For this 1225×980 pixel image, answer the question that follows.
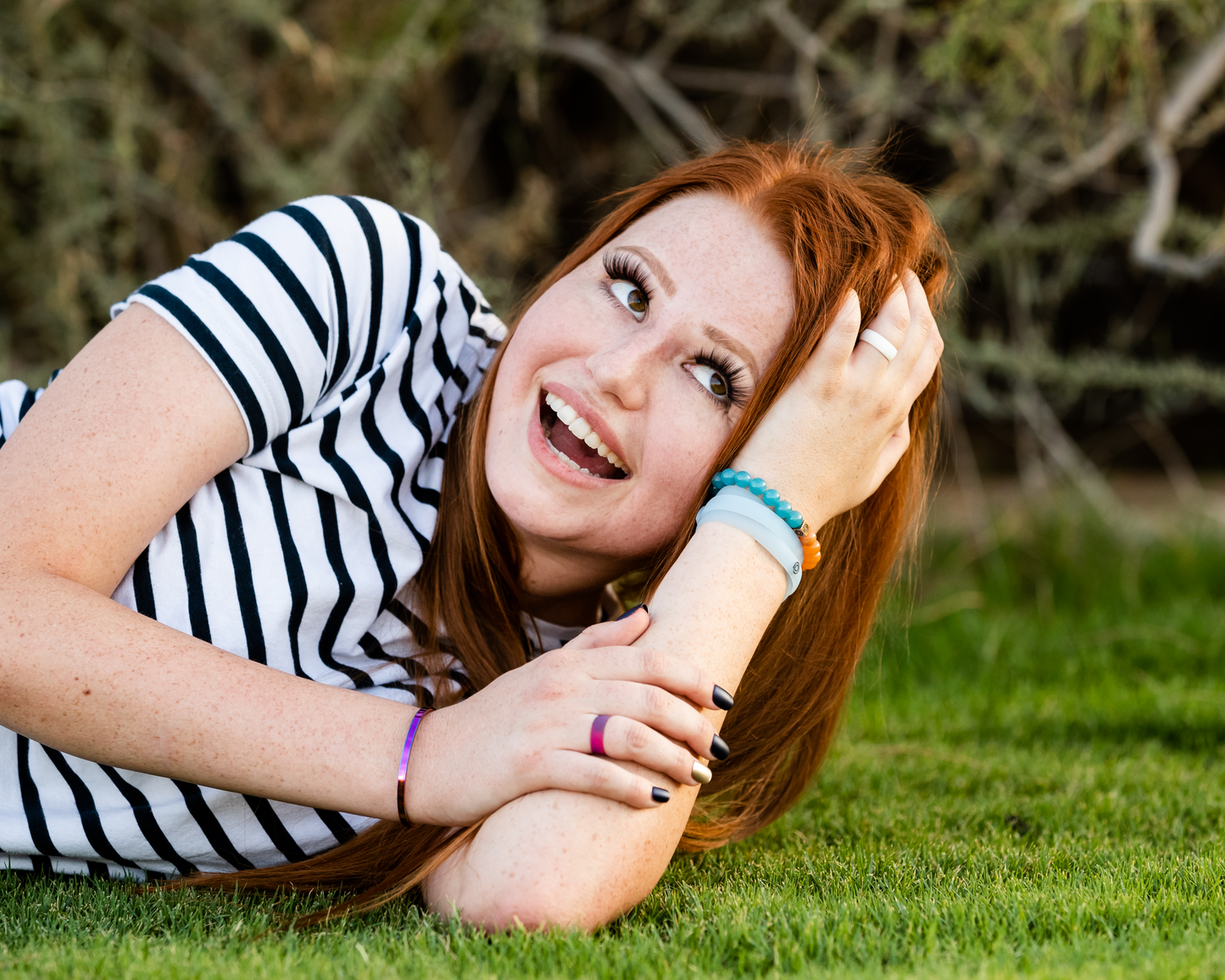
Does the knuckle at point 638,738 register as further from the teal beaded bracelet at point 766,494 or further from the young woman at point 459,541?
the teal beaded bracelet at point 766,494

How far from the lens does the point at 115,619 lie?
1.35m

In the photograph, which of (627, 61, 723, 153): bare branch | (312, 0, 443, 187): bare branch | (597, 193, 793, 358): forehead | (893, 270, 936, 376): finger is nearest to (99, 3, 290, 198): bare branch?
(312, 0, 443, 187): bare branch

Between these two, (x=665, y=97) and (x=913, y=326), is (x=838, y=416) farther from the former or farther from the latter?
(x=665, y=97)

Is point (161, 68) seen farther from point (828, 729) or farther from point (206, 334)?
point (828, 729)

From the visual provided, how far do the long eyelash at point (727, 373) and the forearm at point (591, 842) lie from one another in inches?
11.9

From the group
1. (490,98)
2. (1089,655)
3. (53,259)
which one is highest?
(490,98)

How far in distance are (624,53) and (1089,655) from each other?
290 cm

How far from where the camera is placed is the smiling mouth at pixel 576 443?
1632 millimetres

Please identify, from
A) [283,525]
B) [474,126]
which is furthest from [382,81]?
[283,525]

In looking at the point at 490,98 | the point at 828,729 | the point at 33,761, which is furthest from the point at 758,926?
the point at 490,98

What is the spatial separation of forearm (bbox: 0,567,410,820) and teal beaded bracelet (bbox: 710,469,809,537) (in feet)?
1.90

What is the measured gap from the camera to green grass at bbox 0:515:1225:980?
1166mm

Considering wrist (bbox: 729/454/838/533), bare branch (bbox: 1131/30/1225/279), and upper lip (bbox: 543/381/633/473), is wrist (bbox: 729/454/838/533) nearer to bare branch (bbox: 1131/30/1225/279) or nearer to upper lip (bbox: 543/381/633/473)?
upper lip (bbox: 543/381/633/473)

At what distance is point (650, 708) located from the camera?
1.32 meters
